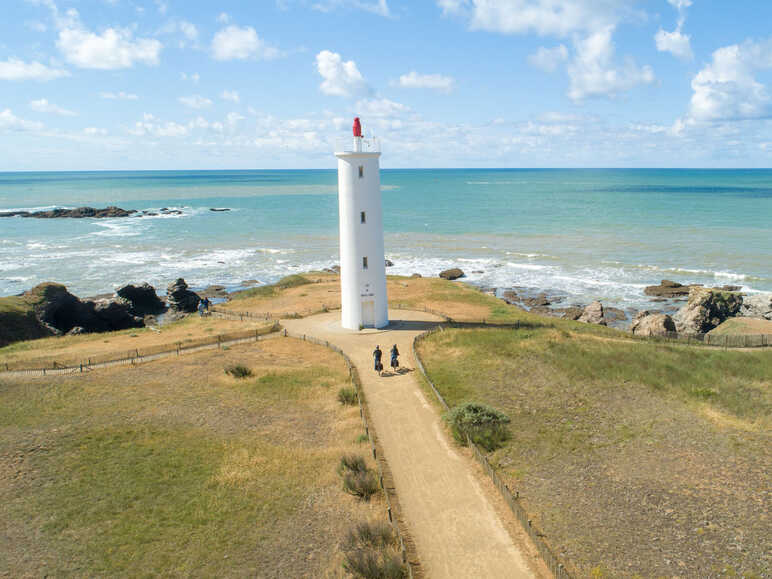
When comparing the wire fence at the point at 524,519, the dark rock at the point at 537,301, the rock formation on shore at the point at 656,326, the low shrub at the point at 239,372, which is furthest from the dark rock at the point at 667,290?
the low shrub at the point at 239,372

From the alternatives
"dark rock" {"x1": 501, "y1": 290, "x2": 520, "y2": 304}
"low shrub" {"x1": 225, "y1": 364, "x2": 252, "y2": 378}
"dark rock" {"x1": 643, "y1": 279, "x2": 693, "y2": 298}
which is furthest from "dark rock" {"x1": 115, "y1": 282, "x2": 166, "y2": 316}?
"dark rock" {"x1": 643, "y1": 279, "x2": 693, "y2": 298}

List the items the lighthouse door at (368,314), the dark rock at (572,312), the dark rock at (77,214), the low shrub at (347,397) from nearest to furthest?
the low shrub at (347,397)
the lighthouse door at (368,314)
the dark rock at (572,312)
the dark rock at (77,214)

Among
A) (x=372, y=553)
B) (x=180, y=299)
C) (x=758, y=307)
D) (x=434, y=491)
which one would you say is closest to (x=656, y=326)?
(x=758, y=307)

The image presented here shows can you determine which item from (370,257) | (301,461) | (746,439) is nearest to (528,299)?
(370,257)

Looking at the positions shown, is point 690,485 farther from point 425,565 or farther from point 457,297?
point 457,297

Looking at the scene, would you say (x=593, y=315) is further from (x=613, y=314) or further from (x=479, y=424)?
(x=479, y=424)

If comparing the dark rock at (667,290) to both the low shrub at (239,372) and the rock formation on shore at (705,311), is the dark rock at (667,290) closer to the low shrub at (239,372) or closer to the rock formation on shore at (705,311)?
the rock formation on shore at (705,311)
